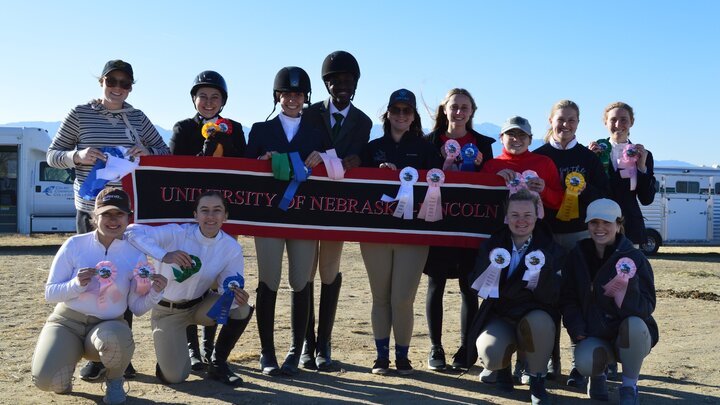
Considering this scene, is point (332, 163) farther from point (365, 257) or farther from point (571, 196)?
point (571, 196)

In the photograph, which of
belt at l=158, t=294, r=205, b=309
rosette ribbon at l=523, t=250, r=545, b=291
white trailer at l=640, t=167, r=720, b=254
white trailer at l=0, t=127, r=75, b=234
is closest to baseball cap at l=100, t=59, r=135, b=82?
belt at l=158, t=294, r=205, b=309

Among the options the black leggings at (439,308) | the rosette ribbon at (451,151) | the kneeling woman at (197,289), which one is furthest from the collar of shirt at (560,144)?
the kneeling woman at (197,289)

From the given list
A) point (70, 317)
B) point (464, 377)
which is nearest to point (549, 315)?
point (464, 377)

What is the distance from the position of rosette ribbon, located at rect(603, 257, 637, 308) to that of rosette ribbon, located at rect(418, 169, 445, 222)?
Result: 1.44 metres

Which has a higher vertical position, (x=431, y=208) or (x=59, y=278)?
(x=431, y=208)

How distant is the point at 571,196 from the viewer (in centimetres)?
565

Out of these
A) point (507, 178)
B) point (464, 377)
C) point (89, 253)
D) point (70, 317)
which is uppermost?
point (507, 178)

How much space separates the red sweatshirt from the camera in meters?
5.78

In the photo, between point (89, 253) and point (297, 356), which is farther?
point (297, 356)

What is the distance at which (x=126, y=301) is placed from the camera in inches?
202

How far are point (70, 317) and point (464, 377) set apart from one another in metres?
2.86

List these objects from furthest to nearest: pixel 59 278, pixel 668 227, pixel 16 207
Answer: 1. pixel 668 227
2. pixel 16 207
3. pixel 59 278

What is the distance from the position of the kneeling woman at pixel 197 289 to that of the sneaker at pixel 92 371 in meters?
0.38

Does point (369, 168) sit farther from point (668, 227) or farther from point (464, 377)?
point (668, 227)
